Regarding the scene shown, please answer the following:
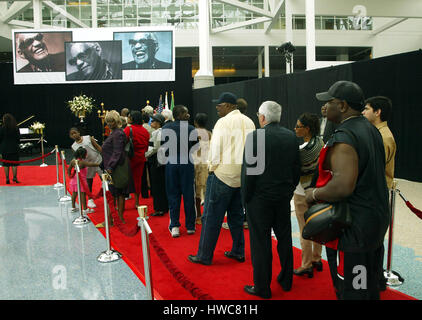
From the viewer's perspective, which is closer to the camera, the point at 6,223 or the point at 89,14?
the point at 6,223

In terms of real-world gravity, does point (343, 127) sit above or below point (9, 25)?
below

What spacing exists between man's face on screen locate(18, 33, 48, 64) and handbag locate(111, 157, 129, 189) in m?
11.5

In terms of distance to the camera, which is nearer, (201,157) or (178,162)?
(178,162)

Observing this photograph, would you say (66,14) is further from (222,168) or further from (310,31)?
(222,168)

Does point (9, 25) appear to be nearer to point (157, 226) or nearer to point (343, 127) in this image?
point (157, 226)

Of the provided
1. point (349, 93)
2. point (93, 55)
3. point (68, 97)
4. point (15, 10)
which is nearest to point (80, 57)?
point (93, 55)

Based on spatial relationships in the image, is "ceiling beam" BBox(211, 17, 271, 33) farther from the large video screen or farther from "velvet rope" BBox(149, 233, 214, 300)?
"velvet rope" BBox(149, 233, 214, 300)

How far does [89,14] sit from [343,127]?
22.9 m

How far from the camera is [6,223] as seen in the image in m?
5.98

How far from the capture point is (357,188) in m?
2.18

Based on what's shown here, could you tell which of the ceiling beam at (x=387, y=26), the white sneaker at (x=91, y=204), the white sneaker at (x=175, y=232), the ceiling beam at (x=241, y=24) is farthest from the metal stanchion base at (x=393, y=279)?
the ceiling beam at (x=387, y=26)

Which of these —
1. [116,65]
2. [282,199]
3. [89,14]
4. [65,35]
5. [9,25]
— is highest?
[89,14]

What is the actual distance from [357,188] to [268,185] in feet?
3.31
